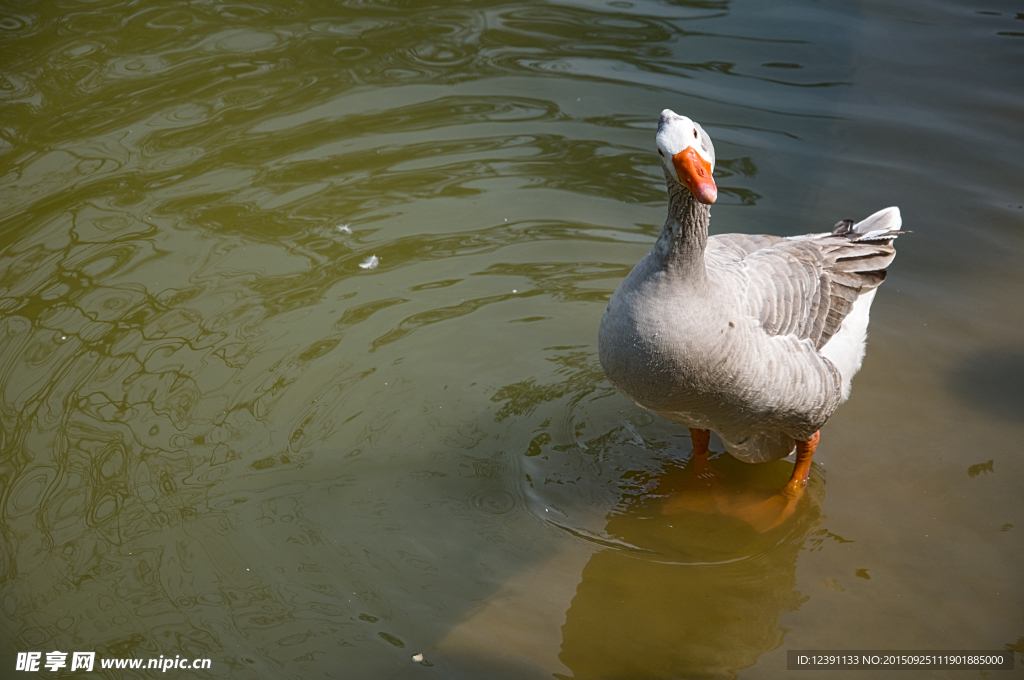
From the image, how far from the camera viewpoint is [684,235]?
3207 mm

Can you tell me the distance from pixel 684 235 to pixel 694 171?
1.08 ft

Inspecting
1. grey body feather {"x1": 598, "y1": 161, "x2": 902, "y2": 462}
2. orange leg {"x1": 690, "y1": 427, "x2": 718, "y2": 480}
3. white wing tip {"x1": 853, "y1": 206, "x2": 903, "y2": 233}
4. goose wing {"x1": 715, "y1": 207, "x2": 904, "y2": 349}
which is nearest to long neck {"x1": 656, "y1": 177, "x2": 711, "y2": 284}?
grey body feather {"x1": 598, "y1": 161, "x2": 902, "y2": 462}

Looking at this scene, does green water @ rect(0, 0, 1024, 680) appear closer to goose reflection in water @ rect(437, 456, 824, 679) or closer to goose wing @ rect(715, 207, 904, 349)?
goose reflection in water @ rect(437, 456, 824, 679)

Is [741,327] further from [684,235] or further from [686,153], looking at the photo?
[686,153]

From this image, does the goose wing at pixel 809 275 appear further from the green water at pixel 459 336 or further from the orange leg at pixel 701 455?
the green water at pixel 459 336

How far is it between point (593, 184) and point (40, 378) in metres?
4.11

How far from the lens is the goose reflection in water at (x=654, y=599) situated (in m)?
3.48

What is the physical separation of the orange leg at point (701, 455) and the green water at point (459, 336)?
0.17m

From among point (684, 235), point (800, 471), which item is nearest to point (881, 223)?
point (800, 471)

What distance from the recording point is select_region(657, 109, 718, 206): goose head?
2943 mm

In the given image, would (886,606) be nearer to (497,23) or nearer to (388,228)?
(388,228)

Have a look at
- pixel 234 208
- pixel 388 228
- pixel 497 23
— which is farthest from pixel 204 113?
pixel 497 23

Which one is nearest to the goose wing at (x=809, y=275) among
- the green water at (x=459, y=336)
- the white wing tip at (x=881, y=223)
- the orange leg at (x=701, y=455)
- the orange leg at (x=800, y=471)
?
the white wing tip at (x=881, y=223)

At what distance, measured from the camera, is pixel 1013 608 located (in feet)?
12.0
